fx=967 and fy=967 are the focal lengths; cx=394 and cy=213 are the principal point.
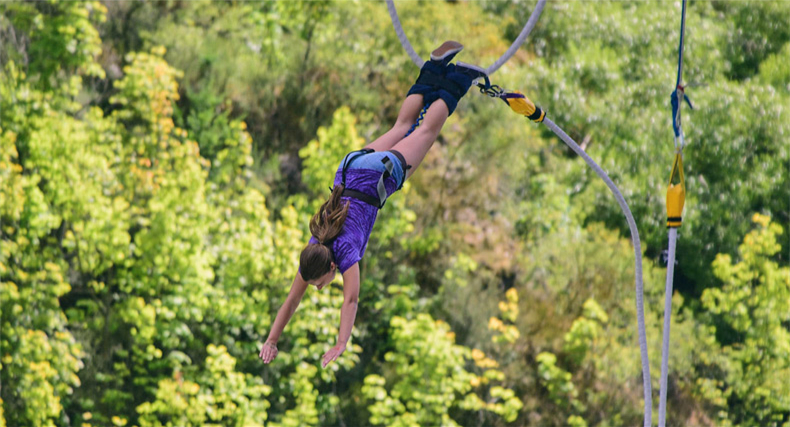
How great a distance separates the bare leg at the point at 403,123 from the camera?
18.7 ft

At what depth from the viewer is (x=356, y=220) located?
203 inches

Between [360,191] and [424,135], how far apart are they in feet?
2.17

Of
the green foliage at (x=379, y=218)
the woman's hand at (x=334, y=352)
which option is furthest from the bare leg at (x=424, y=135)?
the green foliage at (x=379, y=218)

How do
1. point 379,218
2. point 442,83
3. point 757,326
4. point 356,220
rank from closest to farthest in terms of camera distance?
point 356,220 < point 442,83 < point 757,326 < point 379,218

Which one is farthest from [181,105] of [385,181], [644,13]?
[385,181]

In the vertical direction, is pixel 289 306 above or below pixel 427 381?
below

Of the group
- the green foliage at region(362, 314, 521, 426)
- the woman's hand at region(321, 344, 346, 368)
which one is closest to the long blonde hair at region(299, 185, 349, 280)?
the woman's hand at region(321, 344, 346, 368)

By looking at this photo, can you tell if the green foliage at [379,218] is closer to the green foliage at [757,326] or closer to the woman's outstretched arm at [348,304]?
the green foliage at [757,326]

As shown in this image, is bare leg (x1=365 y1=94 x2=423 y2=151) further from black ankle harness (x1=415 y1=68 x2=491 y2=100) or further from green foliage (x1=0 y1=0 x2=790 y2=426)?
green foliage (x1=0 y1=0 x2=790 y2=426)

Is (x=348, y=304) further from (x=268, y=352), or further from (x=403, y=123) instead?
(x=403, y=123)

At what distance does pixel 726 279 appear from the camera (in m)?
14.1

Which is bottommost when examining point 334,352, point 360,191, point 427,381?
point 334,352

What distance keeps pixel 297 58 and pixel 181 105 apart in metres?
2.11

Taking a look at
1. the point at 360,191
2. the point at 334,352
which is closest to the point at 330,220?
the point at 360,191
